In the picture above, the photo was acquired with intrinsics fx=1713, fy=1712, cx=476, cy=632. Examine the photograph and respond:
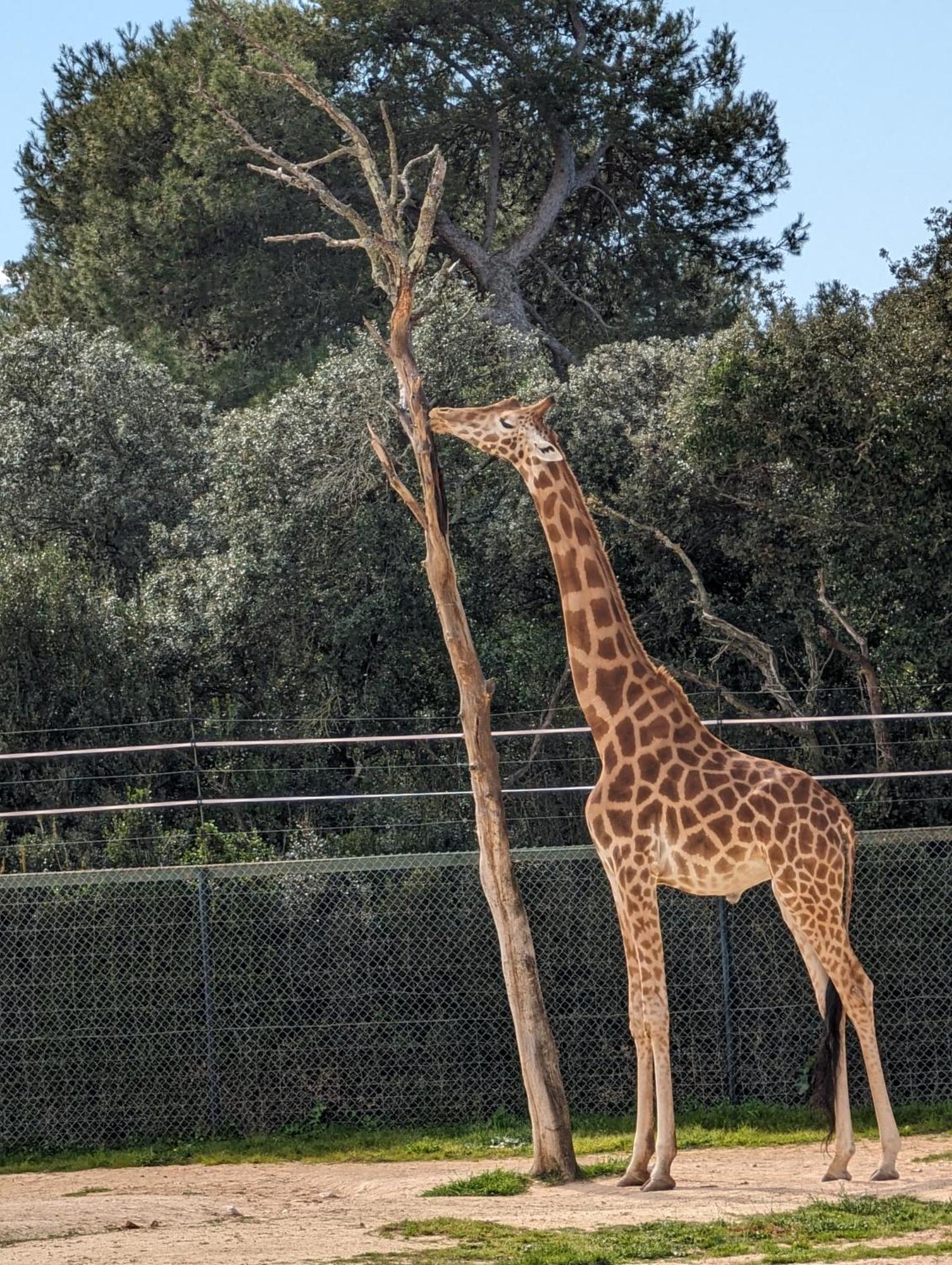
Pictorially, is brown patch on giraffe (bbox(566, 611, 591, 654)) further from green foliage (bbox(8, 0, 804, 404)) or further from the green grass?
green foliage (bbox(8, 0, 804, 404))

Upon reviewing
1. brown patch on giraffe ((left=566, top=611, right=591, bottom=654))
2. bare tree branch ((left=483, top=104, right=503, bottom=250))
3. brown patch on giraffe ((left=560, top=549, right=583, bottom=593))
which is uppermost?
bare tree branch ((left=483, top=104, right=503, bottom=250))

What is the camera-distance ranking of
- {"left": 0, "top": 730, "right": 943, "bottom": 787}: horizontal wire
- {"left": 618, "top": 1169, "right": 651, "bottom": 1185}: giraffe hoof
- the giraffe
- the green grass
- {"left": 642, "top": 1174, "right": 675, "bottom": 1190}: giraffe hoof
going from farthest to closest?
{"left": 0, "top": 730, "right": 943, "bottom": 787}: horizontal wire < the green grass < the giraffe < {"left": 618, "top": 1169, "right": 651, "bottom": 1185}: giraffe hoof < {"left": 642, "top": 1174, "right": 675, "bottom": 1190}: giraffe hoof

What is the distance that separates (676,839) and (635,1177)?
6.03 ft

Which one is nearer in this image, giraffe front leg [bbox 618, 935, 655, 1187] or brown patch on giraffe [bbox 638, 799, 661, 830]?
giraffe front leg [bbox 618, 935, 655, 1187]

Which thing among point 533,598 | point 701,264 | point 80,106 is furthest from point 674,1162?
point 80,106

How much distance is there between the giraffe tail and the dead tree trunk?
1415 millimetres

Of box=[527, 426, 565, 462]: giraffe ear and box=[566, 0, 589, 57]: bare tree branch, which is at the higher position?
box=[566, 0, 589, 57]: bare tree branch

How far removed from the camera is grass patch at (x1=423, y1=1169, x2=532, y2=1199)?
9133 mm

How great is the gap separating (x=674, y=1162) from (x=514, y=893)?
1939 mm

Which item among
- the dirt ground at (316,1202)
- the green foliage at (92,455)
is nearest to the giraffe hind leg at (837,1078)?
the dirt ground at (316,1202)

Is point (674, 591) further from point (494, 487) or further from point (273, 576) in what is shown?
point (273, 576)

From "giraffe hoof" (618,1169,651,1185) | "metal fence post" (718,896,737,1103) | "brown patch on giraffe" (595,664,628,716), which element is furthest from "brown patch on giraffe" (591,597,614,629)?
"giraffe hoof" (618,1169,651,1185)

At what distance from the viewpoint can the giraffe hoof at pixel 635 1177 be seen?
9.26 meters

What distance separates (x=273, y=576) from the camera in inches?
738
